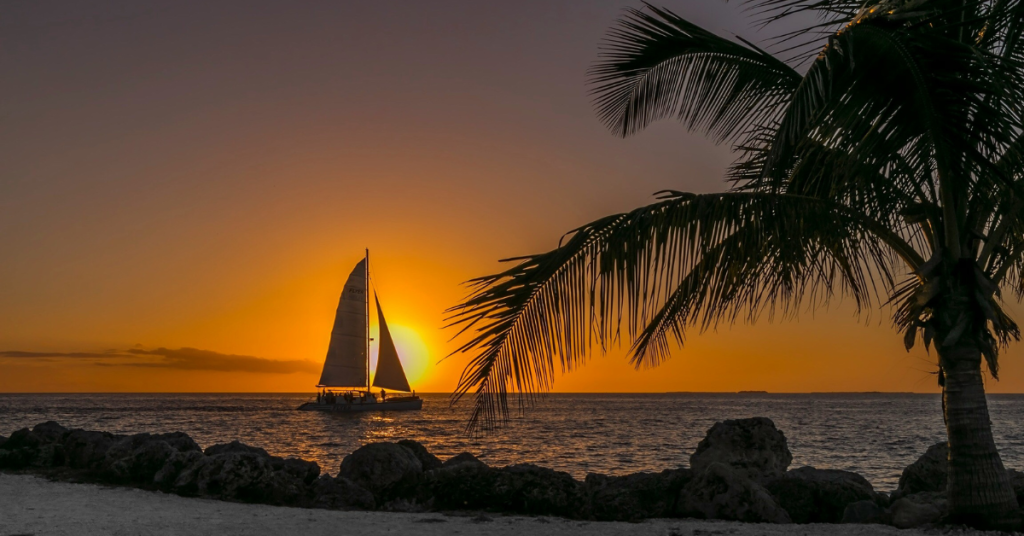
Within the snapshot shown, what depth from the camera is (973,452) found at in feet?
24.1

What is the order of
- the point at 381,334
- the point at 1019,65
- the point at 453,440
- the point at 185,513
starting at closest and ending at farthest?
the point at 1019,65 < the point at 185,513 < the point at 453,440 < the point at 381,334

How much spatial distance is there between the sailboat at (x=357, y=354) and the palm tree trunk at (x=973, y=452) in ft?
178

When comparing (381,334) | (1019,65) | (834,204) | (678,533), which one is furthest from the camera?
(381,334)

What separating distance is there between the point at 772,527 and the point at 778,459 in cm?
520

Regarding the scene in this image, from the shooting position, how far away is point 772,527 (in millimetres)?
8656

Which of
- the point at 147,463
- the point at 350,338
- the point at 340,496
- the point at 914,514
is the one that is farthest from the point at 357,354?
the point at 914,514

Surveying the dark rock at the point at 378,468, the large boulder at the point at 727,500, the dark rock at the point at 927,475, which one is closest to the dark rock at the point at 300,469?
the dark rock at the point at 378,468

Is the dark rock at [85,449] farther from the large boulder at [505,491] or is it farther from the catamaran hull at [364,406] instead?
the catamaran hull at [364,406]

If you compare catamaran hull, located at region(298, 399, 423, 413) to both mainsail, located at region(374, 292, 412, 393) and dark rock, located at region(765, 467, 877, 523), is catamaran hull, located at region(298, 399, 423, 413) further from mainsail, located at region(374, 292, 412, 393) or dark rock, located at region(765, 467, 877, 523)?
dark rock, located at region(765, 467, 877, 523)

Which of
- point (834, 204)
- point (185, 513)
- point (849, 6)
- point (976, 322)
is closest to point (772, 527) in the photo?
point (976, 322)

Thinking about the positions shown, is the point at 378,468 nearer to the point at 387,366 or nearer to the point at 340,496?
the point at 340,496

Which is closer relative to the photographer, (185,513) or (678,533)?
(678,533)

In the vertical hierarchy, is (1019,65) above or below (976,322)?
above

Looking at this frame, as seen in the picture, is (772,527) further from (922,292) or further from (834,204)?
(834,204)
